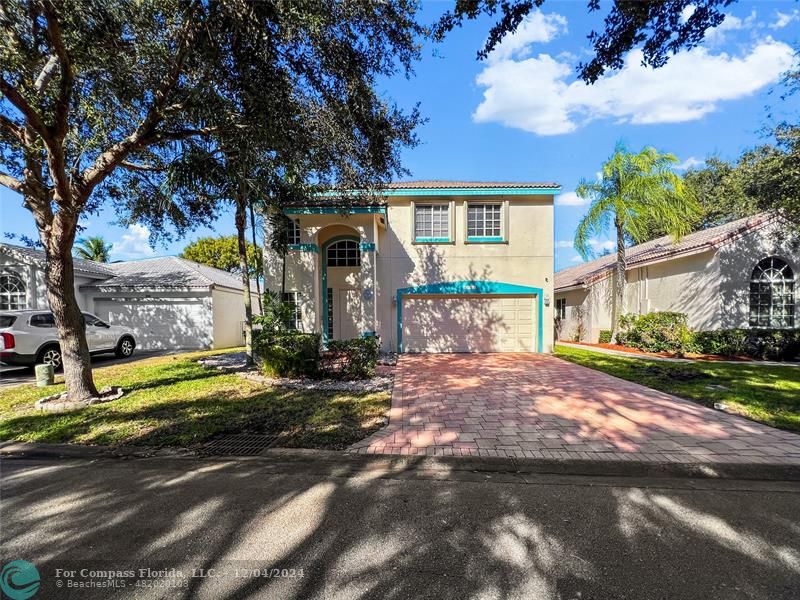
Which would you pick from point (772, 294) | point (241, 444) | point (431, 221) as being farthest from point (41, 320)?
point (772, 294)

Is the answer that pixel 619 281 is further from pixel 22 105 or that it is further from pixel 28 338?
pixel 28 338

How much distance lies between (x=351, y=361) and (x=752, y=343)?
13.3 metres

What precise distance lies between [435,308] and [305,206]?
18.8 ft

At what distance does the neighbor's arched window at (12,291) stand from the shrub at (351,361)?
14970 millimetres

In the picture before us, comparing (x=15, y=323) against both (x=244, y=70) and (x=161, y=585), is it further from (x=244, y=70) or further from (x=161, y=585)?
(x=161, y=585)

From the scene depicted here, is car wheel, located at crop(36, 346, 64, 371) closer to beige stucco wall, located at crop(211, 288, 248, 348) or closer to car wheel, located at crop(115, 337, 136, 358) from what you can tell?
car wheel, located at crop(115, 337, 136, 358)

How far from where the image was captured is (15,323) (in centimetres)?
873

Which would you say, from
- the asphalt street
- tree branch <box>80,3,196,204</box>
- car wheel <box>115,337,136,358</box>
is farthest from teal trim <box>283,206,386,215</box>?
the asphalt street

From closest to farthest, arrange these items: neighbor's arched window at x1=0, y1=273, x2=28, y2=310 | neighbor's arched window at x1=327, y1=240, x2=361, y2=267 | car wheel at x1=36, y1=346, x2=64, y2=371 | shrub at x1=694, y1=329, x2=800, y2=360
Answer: car wheel at x1=36, y1=346, x2=64, y2=371
shrub at x1=694, y1=329, x2=800, y2=360
neighbor's arched window at x1=327, y1=240, x2=361, y2=267
neighbor's arched window at x1=0, y1=273, x2=28, y2=310

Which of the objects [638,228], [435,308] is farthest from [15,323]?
[638,228]

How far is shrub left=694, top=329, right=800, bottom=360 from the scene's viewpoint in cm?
1106

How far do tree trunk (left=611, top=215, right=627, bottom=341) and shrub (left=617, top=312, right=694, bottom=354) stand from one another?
4.23 ft

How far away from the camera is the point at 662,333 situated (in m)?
12.5

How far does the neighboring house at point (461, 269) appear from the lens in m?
12.4
